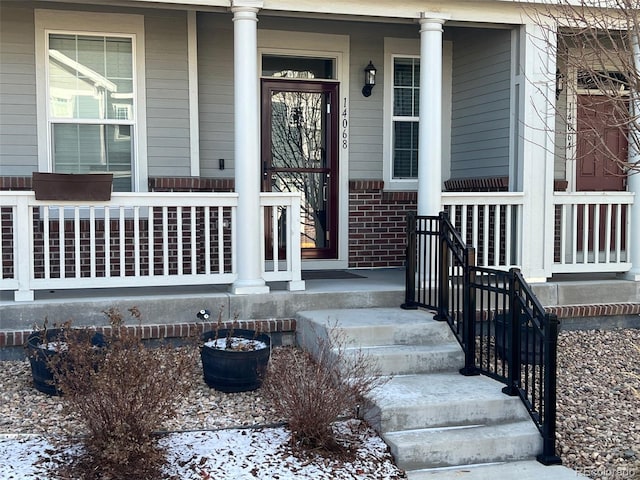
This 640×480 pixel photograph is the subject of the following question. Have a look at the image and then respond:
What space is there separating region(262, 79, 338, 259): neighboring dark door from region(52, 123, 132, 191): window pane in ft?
4.83

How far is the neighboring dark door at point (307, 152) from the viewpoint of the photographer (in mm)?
7680

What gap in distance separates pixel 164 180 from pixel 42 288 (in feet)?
5.99

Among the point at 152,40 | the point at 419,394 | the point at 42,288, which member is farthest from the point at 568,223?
the point at 42,288

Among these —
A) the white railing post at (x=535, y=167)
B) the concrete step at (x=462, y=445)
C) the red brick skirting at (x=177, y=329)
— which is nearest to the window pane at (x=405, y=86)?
the white railing post at (x=535, y=167)

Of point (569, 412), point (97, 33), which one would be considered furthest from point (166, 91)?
point (569, 412)

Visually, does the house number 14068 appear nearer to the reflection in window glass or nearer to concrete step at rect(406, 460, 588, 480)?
the reflection in window glass

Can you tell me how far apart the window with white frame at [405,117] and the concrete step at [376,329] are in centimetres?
268

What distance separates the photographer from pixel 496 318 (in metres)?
5.00

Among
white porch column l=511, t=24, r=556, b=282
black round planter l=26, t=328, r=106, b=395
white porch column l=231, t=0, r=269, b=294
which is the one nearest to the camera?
black round planter l=26, t=328, r=106, b=395

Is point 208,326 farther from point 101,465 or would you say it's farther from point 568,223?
point 568,223

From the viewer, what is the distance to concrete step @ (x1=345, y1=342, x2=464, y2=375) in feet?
17.0

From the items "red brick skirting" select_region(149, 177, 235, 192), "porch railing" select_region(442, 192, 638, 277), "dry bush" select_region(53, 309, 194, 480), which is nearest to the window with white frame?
"porch railing" select_region(442, 192, 638, 277)

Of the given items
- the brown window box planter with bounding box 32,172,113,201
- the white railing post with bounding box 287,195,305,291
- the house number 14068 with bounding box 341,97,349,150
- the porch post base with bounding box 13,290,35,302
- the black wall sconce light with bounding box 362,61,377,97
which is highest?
the black wall sconce light with bounding box 362,61,377,97

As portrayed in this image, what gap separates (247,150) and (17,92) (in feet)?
8.03
